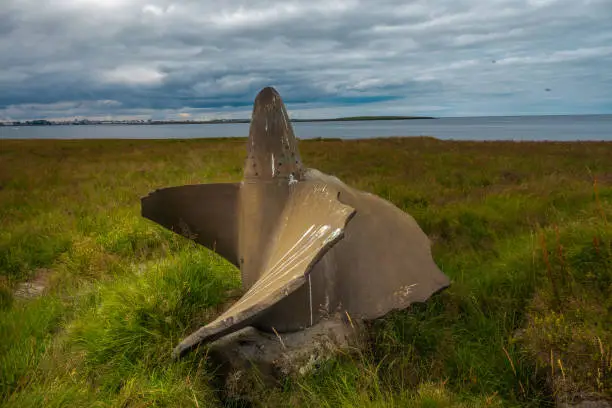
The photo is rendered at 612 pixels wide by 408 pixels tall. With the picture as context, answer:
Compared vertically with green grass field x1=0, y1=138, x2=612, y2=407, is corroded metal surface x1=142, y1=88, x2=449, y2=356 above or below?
above

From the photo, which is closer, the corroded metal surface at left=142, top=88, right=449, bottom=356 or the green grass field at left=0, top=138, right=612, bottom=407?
the green grass field at left=0, top=138, right=612, bottom=407

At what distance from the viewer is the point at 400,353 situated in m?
4.12

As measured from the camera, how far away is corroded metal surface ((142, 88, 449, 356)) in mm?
3939

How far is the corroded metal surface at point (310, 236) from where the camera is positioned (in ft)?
12.9

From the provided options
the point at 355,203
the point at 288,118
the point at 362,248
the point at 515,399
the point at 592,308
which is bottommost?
the point at 515,399

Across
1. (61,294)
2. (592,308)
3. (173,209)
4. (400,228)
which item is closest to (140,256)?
(61,294)

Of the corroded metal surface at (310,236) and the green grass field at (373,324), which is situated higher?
the corroded metal surface at (310,236)

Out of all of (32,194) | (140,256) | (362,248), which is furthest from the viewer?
(32,194)

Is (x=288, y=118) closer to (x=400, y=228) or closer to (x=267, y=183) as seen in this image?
(x=267, y=183)

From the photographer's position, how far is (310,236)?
10.5ft

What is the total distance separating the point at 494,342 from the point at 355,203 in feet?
6.15

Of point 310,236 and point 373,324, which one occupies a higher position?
point 310,236

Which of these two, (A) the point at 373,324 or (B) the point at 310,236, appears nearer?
(B) the point at 310,236

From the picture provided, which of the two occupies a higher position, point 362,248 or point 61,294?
point 362,248
